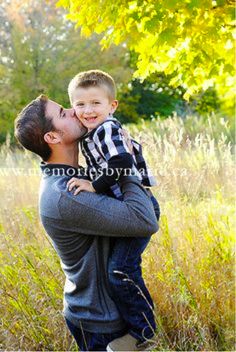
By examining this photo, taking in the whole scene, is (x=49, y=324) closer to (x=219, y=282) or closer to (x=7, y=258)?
(x=7, y=258)

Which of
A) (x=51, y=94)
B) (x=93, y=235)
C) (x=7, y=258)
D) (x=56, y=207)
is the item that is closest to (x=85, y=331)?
(x=93, y=235)

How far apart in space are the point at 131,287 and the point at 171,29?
1.51m

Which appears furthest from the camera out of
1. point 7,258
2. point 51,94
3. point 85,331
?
point 51,94

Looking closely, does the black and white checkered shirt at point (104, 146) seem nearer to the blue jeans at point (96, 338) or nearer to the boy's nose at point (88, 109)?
the boy's nose at point (88, 109)

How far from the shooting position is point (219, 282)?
332 centimetres

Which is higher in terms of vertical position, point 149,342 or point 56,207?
point 56,207

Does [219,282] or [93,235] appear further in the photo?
[219,282]

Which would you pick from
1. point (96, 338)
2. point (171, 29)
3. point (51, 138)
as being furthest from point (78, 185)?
point (171, 29)

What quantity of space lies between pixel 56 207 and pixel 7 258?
154cm

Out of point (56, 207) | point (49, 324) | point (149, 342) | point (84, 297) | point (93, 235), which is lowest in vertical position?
point (49, 324)

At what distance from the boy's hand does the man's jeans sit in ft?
0.83

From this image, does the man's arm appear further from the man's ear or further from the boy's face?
the boy's face

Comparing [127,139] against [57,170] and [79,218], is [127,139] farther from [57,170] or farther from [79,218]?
[79,218]

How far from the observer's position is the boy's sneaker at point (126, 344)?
7.92ft
